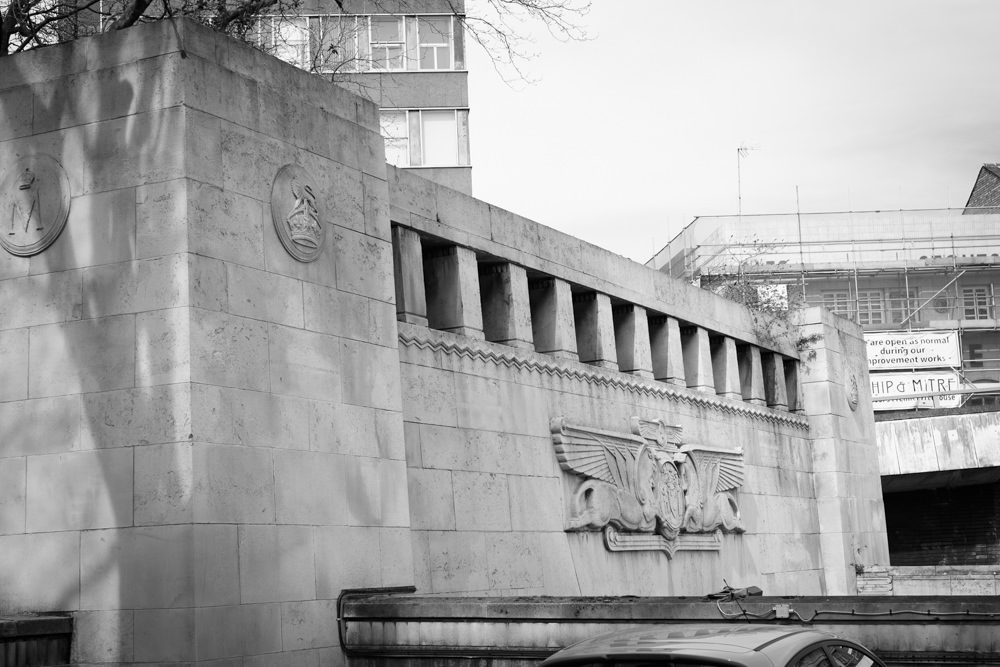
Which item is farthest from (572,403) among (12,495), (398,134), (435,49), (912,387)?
(912,387)

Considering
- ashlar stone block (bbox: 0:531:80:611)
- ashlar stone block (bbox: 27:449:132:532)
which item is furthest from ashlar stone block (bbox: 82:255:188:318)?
ashlar stone block (bbox: 0:531:80:611)

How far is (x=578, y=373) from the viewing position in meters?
16.9

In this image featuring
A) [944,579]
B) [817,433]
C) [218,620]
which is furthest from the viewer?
[817,433]

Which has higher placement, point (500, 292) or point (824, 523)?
point (500, 292)

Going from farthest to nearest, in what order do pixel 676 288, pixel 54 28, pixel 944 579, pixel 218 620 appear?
pixel 944 579 < pixel 676 288 < pixel 54 28 < pixel 218 620

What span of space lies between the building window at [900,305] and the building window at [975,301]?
93.3 inches

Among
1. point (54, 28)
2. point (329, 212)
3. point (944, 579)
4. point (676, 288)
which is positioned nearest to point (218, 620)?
point (329, 212)

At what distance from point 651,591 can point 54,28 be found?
10.3 meters

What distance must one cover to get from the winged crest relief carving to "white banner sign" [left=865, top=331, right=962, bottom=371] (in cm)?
3513

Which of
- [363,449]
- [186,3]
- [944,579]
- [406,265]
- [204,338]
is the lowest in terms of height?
[944,579]

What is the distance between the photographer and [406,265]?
13820 mm

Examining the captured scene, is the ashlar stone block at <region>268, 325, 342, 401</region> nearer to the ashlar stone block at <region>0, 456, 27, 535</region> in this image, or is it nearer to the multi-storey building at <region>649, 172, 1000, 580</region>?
the ashlar stone block at <region>0, 456, 27, 535</region>

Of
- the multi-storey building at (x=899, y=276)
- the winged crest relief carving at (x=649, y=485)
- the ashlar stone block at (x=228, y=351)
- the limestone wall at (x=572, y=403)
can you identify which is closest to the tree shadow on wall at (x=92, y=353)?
the ashlar stone block at (x=228, y=351)

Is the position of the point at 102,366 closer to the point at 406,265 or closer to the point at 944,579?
the point at 406,265
